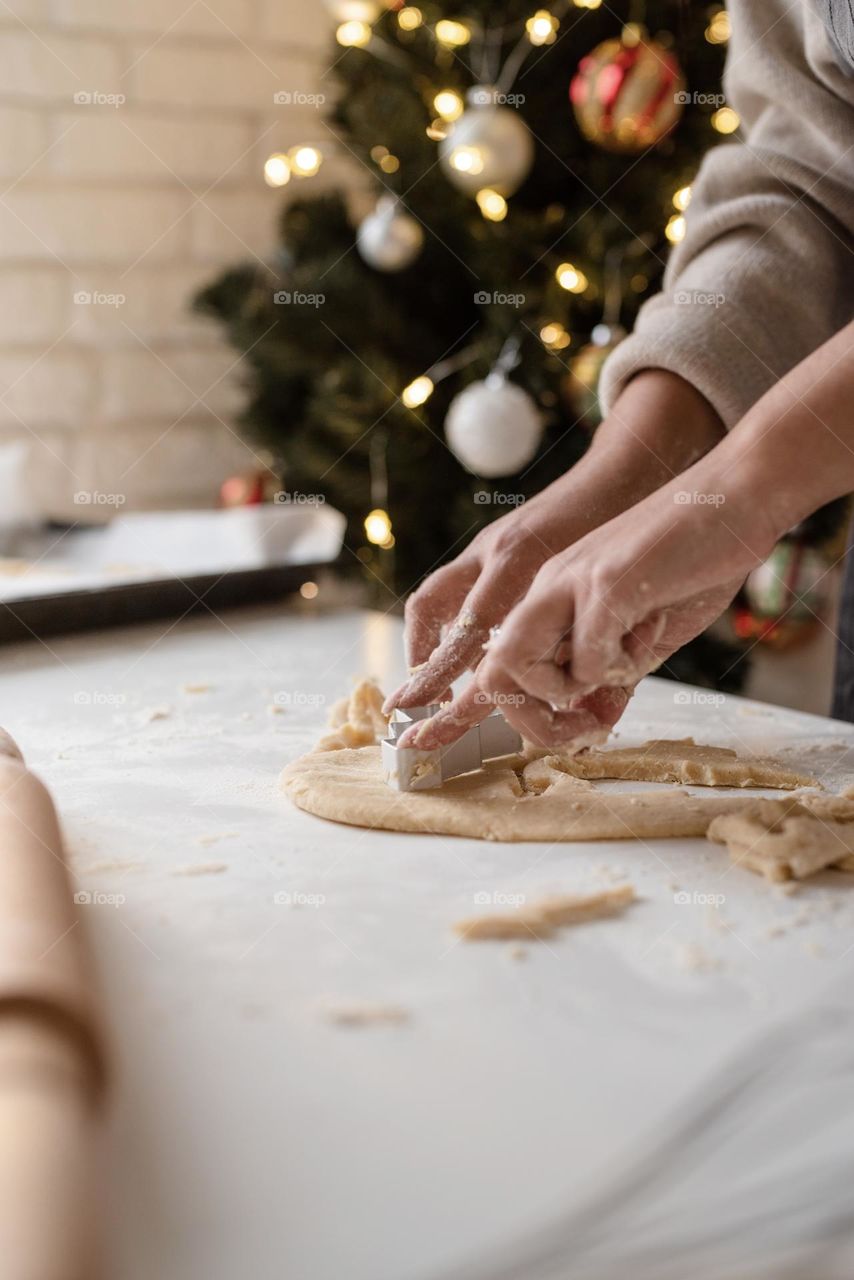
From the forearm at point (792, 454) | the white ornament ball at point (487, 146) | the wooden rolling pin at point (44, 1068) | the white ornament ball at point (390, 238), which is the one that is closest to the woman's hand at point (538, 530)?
the forearm at point (792, 454)

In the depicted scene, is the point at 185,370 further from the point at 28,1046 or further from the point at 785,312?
the point at 28,1046

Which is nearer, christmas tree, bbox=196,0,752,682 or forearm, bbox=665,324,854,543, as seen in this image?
forearm, bbox=665,324,854,543

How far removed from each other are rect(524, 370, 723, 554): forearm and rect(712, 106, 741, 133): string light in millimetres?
1126

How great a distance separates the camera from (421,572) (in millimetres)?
2221

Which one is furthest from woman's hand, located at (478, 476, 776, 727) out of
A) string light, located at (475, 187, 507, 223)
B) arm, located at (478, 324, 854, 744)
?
string light, located at (475, 187, 507, 223)

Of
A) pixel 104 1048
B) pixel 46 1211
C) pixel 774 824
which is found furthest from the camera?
pixel 774 824

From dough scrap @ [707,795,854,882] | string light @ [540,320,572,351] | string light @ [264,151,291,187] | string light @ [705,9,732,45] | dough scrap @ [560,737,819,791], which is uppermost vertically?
string light @ [264,151,291,187]

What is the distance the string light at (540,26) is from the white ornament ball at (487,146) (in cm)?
16

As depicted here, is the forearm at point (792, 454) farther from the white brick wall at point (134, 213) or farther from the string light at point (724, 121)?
the white brick wall at point (134, 213)

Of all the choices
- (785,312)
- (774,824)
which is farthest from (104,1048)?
(785,312)

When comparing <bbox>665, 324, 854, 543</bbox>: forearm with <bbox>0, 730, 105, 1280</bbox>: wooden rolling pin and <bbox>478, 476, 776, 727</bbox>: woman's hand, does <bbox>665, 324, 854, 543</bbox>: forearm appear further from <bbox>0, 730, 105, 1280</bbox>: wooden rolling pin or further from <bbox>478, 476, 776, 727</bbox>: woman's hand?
<bbox>0, 730, 105, 1280</bbox>: wooden rolling pin

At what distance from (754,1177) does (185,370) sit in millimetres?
2136

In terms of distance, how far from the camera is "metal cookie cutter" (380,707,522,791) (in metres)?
0.89

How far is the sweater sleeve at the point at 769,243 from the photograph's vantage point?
1015 mm
